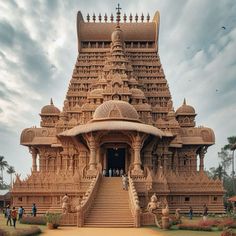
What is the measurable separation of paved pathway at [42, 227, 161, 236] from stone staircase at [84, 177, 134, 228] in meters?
1.44

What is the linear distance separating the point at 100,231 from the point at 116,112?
51.2ft

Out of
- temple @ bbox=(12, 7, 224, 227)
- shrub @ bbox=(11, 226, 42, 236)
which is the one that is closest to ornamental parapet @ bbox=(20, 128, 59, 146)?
temple @ bbox=(12, 7, 224, 227)

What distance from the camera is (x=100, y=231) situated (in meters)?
23.4

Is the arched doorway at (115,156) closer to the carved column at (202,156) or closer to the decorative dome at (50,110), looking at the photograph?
the carved column at (202,156)

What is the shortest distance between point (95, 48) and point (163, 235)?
37.9 m

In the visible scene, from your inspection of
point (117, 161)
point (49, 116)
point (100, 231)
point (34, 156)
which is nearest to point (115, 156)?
point (117, 161)

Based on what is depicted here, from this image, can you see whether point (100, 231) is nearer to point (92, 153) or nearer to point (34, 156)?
point (92, 153)

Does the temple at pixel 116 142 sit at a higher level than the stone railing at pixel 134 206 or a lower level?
higher

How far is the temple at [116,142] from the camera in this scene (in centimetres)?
3316

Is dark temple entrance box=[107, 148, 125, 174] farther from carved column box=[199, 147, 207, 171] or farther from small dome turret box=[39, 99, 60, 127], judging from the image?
small dome turret box=[39, 99, 60, 127]

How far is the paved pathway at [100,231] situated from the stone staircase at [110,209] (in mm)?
1439

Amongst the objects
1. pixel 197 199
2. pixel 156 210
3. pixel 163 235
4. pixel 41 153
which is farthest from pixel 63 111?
pixel 163 235

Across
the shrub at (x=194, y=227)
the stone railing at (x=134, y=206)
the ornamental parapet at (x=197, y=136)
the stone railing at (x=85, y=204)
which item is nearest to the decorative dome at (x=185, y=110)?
the ornamental parapet at (x=197, y=136)

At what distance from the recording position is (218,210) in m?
38.8
